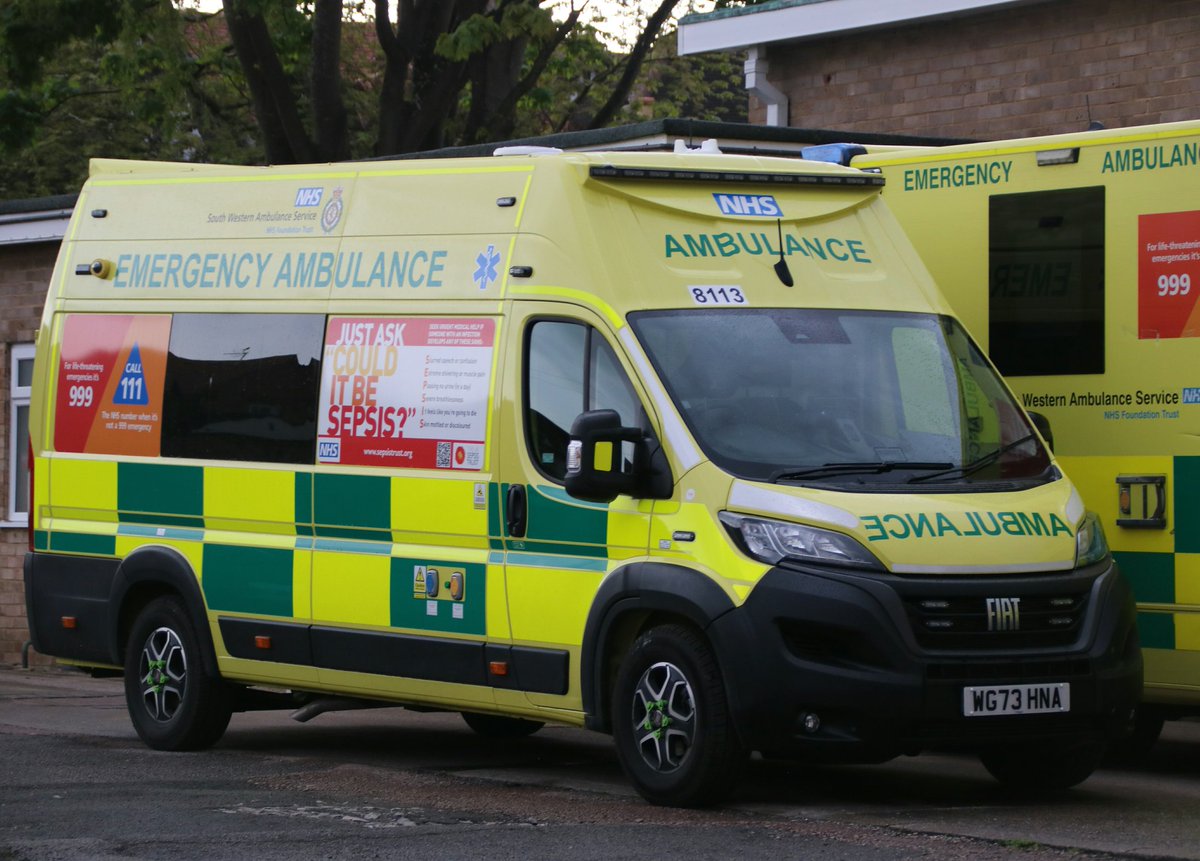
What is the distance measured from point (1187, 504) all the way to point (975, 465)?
1.19 metres

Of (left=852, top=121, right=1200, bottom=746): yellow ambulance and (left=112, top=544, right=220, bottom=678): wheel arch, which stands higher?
(left=852, top=121, right=1200, bottom=746): yellow ambulance

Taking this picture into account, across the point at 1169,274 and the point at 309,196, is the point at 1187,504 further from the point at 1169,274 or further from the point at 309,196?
the point at 309,196

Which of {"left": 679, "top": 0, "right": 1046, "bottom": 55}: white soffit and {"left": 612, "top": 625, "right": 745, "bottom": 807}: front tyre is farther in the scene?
{"left": 679, "top": 0, "right": 1046, "bottom": 55}: white soffit

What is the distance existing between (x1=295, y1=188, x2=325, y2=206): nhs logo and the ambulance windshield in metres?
2.27

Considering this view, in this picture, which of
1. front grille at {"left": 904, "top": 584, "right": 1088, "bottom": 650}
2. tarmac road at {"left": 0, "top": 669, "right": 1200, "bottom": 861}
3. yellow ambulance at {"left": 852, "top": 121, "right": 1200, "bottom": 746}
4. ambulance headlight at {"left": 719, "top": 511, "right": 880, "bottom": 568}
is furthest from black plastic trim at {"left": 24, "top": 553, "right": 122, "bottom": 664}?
front grille at {"left": 904, "top": 584, "right": 1088, "bottom": 650}

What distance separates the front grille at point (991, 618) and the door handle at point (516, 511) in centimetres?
180

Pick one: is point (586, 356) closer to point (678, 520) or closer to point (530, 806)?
point (678, 520)

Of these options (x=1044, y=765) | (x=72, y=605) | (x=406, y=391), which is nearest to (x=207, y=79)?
(x=72, y=605)

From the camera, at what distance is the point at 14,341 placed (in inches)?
784

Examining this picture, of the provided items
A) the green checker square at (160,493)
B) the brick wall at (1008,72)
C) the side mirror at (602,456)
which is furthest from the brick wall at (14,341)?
the side mirror at (602,456)

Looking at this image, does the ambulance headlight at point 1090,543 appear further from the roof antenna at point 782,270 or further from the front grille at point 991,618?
the roof antenna at point 782,270

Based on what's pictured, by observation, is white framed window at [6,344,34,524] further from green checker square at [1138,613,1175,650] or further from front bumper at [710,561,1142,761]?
front bumper at [710,561,1142,761]

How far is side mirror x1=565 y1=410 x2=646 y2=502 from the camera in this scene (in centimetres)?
862

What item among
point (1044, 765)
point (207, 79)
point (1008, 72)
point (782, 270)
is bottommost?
point (1044, 765)
